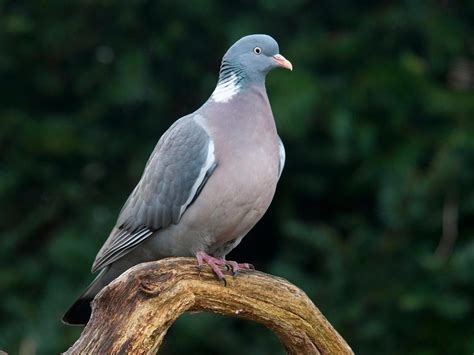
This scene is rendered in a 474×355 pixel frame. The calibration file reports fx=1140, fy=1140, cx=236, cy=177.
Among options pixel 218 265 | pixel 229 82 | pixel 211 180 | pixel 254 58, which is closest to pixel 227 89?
pixel 229 82

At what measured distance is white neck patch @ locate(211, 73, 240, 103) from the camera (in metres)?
4.49

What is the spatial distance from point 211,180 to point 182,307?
0.65 m

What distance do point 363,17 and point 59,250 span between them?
7.42 ft

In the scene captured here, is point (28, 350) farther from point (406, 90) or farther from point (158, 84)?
point (406, 90)

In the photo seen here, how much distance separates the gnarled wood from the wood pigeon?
13cm

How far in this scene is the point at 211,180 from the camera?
4246 millimetres

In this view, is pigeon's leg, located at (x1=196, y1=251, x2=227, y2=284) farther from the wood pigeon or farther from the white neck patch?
the white neck patch

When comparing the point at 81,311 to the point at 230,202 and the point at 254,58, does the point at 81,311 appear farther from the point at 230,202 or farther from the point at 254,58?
the point at 254,58

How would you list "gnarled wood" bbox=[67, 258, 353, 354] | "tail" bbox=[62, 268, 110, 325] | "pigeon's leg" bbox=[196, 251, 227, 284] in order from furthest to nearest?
"tail" bbox=[62, 268, 110, 325]
"pigeon's leg" bbox=[196, 251, 227, 284]
"gnarled wood" bbox=[67, 258, 353, 354]

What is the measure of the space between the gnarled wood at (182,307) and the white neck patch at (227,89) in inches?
32.3

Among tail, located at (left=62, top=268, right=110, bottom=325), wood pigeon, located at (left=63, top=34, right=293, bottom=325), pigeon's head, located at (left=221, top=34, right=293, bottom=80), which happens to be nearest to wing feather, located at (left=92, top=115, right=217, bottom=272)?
wood pigeon, located at (left=63, top=34, right=293, bottom=325)

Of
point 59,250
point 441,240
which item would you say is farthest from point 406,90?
point 59,250

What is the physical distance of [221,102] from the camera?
176 inches

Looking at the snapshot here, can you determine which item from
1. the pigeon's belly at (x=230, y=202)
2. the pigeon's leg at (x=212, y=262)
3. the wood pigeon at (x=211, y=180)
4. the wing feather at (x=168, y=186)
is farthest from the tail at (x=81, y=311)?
the pigeon's leg at (x=212, y=262)
